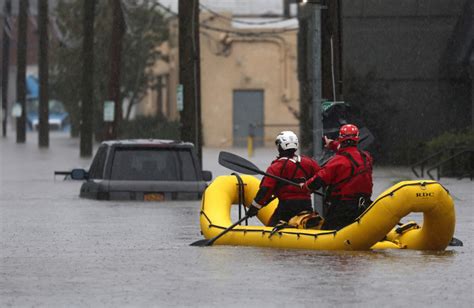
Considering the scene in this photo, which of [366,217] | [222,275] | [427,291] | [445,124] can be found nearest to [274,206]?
[366,217]

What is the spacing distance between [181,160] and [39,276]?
12710 mm

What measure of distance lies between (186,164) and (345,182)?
10205 mm

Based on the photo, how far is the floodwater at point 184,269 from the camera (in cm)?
1356

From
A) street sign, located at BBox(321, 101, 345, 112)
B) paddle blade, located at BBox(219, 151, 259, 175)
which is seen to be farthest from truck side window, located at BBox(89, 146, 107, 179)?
paddle blade, located at BBox(219, 151, 259, 175)

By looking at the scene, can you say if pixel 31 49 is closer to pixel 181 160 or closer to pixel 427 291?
pixel 181 160

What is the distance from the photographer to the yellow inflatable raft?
17.5 m

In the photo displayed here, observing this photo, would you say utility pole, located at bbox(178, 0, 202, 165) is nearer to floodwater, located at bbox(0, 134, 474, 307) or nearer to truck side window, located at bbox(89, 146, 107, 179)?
truck side window, located at bbox(89, 146, 107, 179)

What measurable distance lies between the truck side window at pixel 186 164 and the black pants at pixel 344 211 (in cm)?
991

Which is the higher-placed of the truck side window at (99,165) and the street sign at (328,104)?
the street sign at (328,104)

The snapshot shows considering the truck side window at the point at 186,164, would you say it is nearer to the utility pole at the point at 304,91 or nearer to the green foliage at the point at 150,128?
the utility pole at the point at 304,91

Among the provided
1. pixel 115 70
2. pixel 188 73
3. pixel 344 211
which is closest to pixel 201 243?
pixel 344 211

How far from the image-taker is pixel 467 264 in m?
16.9

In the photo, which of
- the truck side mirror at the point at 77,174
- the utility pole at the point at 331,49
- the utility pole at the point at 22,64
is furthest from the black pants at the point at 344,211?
the utility pole at the point at 22,64

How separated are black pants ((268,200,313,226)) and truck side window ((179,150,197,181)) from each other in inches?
357
